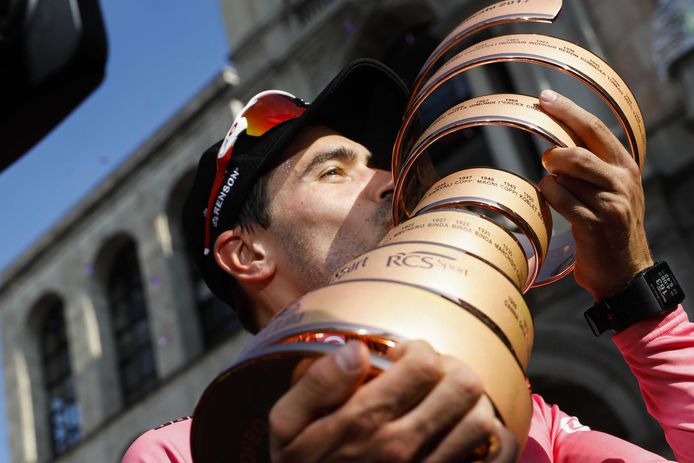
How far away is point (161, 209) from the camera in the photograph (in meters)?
14.7

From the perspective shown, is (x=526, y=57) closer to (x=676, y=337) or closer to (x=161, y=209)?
(x=676, y=337)

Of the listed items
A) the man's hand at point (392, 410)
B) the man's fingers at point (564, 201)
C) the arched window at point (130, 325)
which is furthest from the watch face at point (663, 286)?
the arched window at point (130, 325)

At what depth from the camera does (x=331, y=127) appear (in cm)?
221

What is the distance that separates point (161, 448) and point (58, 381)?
16065mm

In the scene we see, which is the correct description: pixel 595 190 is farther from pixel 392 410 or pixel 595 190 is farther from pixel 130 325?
pixel 130 325

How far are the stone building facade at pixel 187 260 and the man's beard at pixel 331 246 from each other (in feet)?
20.8

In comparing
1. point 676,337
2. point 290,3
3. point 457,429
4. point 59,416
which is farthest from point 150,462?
point 59,416

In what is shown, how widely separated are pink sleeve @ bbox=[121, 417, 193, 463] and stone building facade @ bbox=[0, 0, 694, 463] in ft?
22.1

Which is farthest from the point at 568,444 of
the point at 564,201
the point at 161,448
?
the point at 161,448

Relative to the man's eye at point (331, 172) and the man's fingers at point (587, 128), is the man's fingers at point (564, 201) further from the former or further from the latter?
the man's eye at point (331, 172)

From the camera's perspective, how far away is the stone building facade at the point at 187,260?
8.36m

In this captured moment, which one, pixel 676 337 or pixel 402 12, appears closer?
pixel 676 337

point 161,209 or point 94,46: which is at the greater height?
point 94,46

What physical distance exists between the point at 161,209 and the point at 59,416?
4.81m
